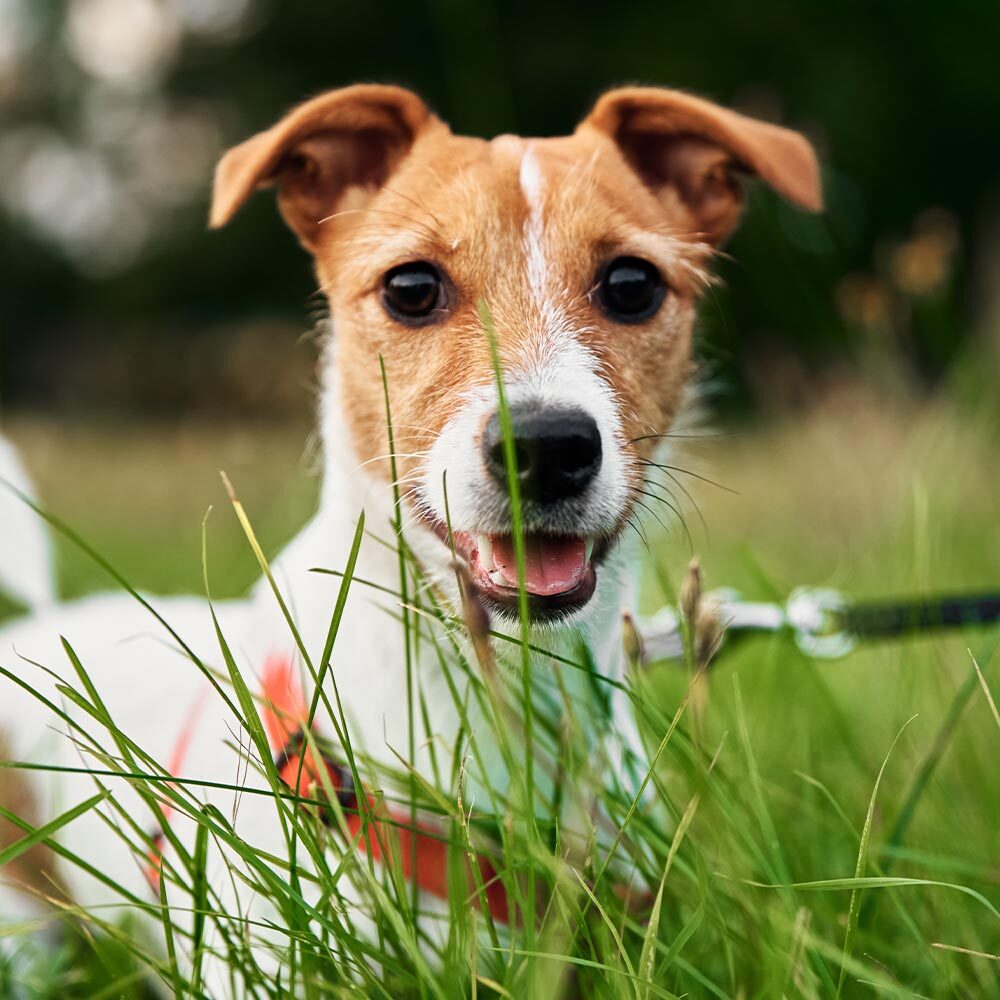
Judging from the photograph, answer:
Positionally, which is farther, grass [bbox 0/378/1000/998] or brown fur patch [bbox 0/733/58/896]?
brown fur patch [bbox 0/733/58/896]

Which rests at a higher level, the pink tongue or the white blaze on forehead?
the white blaze on forehead

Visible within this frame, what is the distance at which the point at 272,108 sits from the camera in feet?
59.1

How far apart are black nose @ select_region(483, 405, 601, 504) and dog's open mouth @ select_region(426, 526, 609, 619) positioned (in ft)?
0.42

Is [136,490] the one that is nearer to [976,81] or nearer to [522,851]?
[522,851]

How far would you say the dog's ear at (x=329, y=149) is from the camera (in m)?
2.39

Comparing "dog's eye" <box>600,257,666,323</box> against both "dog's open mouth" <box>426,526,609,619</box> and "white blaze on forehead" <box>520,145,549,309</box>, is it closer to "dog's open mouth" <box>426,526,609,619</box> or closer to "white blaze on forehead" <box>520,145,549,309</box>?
"white blaze on forehead" <box>520,145,549,309</box>

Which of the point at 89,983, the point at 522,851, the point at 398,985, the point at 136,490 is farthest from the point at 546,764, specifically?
the point at 136,490

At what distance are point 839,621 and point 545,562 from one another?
35.3 inches

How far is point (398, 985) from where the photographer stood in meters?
1.56

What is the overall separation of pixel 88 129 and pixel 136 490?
1413 centimetres

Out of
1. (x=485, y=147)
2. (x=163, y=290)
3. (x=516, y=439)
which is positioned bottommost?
(x=163, y=290)

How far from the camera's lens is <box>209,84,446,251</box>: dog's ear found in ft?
7.85

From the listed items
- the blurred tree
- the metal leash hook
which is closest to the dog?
the metal leash hook

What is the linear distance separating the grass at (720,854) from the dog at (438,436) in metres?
0.09
